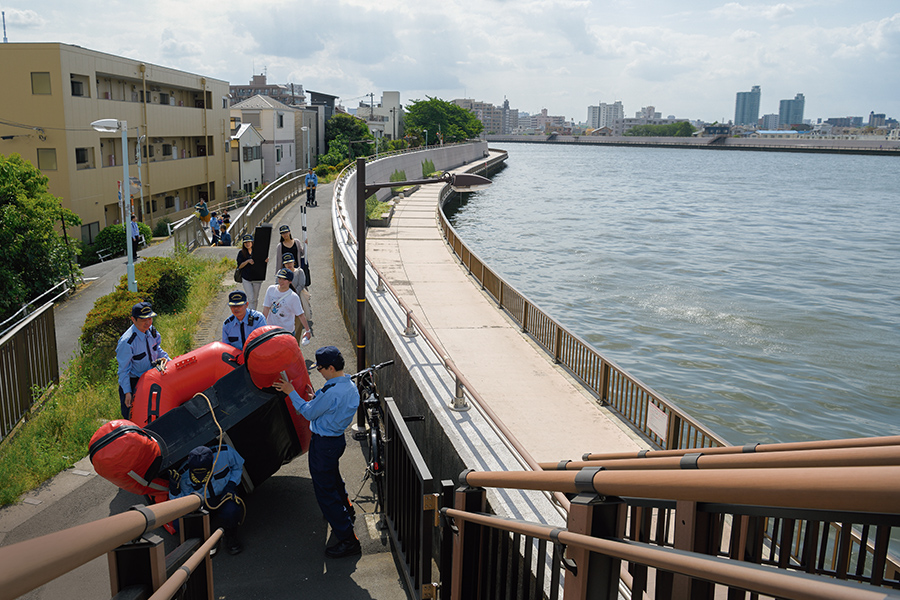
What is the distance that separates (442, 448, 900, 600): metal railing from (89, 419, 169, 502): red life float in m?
3.65

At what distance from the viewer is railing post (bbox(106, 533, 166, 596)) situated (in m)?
2.17

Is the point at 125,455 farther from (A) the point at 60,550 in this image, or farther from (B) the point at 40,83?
(B) the point at 40,83

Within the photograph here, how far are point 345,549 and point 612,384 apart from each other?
7.47 metres

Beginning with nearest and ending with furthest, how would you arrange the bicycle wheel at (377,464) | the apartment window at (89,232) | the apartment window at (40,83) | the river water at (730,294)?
the bicycle wheel at (377,464) < the river water at (730,294) < the apartment window at (40,83) < the apartment window at (89,232)

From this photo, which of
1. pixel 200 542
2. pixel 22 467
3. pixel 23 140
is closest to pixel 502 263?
pixel 23 140

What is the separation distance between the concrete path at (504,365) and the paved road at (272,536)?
4.25 metres

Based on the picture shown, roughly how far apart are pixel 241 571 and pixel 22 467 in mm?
3566

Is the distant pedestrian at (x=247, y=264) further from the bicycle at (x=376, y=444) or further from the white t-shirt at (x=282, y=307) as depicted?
the bicycle at (x=376, y=444)

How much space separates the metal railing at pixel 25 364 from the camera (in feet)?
30.3

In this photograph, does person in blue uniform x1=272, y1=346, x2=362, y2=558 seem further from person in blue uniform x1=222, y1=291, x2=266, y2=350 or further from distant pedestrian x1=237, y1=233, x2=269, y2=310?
distant pedestrian x1=237, y1=233, x2=269, y2=310

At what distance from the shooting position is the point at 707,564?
61.2 inches

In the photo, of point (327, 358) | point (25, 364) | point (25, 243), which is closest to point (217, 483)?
point (327, 358)

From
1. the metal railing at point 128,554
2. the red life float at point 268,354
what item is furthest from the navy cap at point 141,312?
the metal railing at point 128,554

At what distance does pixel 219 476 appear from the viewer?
6.02 metres
